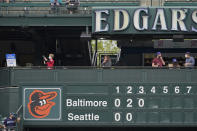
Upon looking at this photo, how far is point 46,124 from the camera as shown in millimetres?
18453

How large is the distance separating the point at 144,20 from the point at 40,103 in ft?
18.4

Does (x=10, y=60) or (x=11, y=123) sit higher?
(x=10, y=60)

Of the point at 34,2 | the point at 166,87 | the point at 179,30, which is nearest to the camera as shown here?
the point at 166,87

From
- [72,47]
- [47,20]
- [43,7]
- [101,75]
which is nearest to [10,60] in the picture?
[47,20]

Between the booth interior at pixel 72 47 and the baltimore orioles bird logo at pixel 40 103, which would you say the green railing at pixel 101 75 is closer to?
the baltimore orioles bird logo at pixel 40 103

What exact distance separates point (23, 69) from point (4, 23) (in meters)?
2.65

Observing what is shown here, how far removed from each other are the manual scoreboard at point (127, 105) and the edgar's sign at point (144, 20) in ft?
9.30

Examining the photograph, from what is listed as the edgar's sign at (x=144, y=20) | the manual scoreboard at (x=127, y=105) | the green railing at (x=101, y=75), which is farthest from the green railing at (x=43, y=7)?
the manual scoreboard at (x=127, y=105)

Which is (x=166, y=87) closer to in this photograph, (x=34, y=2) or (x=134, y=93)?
(x=134, y=93)

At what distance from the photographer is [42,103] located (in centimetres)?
1852

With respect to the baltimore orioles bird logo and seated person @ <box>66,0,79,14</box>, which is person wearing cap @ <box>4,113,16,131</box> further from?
seated person @ <box>66,0,79,14</box>

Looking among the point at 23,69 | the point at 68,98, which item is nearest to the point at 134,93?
the point at 68,98

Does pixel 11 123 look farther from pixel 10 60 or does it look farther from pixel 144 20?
pixel 144 20

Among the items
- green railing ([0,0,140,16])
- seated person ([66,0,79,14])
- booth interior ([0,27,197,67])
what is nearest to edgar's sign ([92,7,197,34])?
seated person ([66,0,79,14])
